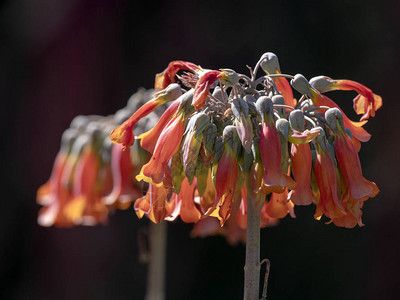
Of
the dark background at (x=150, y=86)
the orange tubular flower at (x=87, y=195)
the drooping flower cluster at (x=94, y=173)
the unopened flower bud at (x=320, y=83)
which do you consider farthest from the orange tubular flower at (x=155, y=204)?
the dark background at (x=150, y=86)

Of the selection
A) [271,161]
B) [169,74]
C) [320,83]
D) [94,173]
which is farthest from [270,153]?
[94,173]

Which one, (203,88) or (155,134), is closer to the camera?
(203,88)

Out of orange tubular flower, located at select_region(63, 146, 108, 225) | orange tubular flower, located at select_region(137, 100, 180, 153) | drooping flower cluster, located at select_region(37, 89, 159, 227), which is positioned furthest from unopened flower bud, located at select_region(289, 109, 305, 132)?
orange tubular flower, located at select_region(63, 146, 108, 225)

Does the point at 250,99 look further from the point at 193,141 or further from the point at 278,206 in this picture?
the point at 278,206

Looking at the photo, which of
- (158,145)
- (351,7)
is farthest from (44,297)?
(158,145)

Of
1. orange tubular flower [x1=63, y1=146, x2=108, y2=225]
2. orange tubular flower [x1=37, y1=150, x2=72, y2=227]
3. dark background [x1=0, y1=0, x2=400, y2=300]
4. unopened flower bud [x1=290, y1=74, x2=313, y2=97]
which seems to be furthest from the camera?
dark background [x1=0, y1=0, x2=400, y2=300]

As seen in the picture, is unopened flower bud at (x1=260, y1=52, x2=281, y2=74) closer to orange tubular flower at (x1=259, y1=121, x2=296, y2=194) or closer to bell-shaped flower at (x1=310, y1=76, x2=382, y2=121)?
bell-shaped flower at (x1=310, y1=76, x2=382, y2=121)
